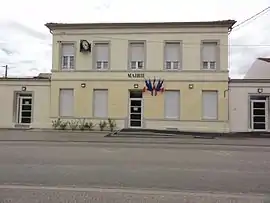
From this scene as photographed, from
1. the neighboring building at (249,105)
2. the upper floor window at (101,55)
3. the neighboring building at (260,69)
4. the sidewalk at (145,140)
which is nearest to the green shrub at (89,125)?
the upper floor window at (101,55)

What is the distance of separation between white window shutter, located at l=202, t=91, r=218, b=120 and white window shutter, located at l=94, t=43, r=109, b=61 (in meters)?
7.58

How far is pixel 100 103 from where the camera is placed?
29891 mm

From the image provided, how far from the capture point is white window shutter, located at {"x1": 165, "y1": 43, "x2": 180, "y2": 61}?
29.4 metres

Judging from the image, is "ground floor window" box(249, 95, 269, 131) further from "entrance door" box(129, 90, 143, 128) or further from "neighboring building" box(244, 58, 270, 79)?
"neighboring building" box(244, 58, 270, 79)

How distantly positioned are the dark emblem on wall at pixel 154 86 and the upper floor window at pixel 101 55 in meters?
3.38

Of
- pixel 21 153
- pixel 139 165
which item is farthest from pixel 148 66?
pixel 139 165

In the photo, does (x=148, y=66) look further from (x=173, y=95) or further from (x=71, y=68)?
(x=71, y=68)

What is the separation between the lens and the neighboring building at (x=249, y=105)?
28.5m

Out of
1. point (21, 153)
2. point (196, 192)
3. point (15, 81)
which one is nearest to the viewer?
point (196, 192)

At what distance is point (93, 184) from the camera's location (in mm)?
8547

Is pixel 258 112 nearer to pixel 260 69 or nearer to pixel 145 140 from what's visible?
pixel 145 140

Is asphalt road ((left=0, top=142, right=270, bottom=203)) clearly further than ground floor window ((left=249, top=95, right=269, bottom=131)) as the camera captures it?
No

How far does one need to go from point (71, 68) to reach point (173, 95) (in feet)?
25.6

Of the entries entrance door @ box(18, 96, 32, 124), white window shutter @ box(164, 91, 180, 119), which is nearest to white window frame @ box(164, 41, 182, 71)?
white window shutter @ box(164, 91, 180, 119)
